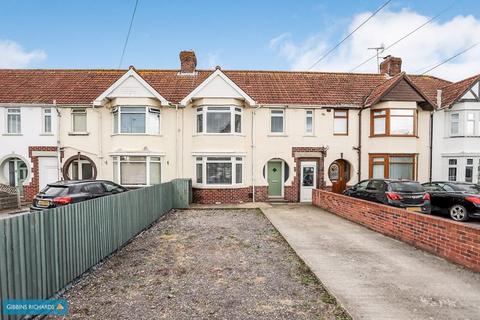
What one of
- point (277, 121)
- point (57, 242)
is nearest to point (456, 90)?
point (277, 121)

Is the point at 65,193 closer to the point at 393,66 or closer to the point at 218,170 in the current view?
the point at 218,170

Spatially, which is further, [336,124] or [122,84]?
[336,124]

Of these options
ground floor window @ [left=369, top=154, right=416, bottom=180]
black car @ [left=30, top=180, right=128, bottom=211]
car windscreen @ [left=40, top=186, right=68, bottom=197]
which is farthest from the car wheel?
car windscreen @ [left=40, top=186, right=68, bottom=197]

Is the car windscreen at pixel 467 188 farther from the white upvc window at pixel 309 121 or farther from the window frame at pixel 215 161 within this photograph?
the window frame at pixel 215 161

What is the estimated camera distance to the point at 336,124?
15.5m

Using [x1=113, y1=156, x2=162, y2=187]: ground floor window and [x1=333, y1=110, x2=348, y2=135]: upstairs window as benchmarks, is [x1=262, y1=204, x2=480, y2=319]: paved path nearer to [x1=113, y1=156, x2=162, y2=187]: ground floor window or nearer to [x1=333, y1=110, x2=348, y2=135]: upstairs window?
[x1=333, y1=110, x2=348, y2=135]: upstairs window

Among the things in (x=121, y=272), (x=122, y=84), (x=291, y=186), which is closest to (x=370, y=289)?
(x=121, y=272)

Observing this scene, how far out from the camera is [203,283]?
4.84 m

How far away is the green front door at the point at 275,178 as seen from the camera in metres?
15.5

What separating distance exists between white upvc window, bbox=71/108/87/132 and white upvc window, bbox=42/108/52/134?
1.27 meters

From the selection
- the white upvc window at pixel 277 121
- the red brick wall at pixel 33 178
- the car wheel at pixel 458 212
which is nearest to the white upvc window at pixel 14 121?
the red brick wall at pixel 33 178

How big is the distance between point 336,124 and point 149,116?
35.2 feet

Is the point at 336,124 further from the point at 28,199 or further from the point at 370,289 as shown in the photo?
the point at 28,199

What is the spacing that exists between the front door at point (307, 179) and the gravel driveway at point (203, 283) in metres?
7.79
